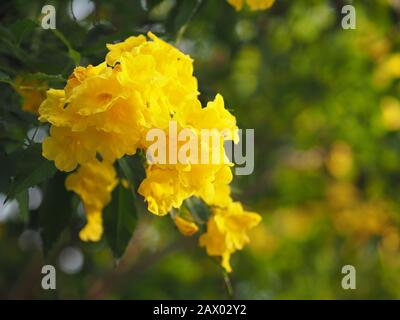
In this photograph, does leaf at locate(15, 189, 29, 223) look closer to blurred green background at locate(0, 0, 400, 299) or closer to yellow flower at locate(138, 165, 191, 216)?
yellow flower at locate(138, 165, 191, 216)

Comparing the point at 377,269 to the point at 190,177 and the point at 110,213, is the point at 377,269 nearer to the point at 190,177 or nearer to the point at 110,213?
the point at 110,213

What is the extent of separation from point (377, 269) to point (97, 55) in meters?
2.30

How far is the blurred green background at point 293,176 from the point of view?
8.69ft

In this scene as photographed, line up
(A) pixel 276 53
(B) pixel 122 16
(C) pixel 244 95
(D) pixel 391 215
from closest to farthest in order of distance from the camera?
(B) pixel 122 16 < (D) pixel 391 215 < (A) pixel 276 53 < (C) pixel 244 95

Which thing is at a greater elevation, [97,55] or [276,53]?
[276,53]

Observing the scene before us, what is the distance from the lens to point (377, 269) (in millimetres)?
3412

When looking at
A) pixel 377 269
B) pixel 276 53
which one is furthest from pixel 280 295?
pixel 276 53

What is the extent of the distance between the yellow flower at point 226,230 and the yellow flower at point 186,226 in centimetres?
6

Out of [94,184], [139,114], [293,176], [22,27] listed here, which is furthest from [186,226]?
[293,176]

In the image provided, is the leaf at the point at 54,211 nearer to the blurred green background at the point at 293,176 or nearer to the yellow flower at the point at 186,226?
the yellow flower at the point at 186,226

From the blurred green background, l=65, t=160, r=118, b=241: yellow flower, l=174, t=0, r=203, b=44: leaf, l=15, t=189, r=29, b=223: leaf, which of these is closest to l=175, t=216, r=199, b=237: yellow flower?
l=65, t=160, r=118, b=241: yellow flower

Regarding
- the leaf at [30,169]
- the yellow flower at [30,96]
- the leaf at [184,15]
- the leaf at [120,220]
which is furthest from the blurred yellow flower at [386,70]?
the leaf at [30,169]

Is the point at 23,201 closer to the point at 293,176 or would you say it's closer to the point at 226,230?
the point at 226,230

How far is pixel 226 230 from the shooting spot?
4.83 feet
